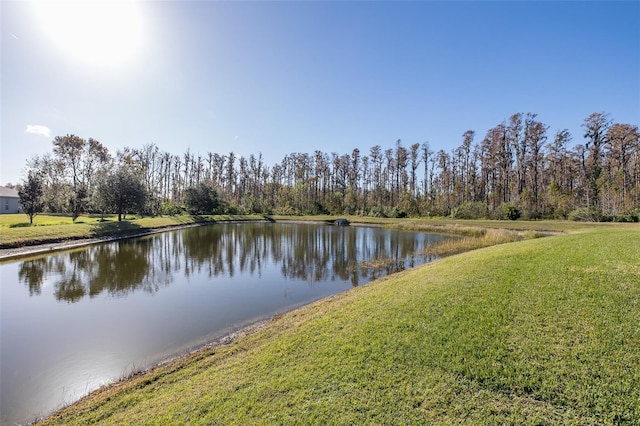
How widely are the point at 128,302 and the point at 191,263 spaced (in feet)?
21.7

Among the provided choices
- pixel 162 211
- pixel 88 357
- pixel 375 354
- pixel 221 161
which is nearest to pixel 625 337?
pixel 375 354

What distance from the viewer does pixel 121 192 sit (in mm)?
32031

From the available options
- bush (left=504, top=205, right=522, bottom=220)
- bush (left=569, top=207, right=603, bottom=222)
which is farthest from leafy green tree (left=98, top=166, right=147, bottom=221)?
bush (left=569, top=207, right=603, bottom=222)

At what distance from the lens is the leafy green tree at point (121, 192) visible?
1249 inches

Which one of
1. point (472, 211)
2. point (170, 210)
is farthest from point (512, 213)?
point (170, 210)

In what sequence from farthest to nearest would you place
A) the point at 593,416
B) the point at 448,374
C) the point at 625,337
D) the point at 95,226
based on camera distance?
1. the point at 95,226
2. the point at 625,337
3. the point at 448,374
4. the point at 593,416

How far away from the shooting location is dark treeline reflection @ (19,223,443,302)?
1213cm

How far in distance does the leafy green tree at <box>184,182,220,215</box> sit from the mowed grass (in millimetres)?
46860

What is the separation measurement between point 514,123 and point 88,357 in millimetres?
55762

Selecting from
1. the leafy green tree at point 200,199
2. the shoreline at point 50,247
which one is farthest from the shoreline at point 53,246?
the leafy green tree at point 200,199

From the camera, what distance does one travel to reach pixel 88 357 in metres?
6.37

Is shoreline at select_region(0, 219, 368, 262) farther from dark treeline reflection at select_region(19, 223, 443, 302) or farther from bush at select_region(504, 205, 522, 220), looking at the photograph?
bush at select_region(504, 205, 522, 220)

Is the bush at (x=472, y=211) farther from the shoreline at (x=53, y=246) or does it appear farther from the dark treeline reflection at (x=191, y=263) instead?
the shoreline at (x=53, y=246)

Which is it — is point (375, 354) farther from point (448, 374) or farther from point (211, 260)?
point (211, 260)
